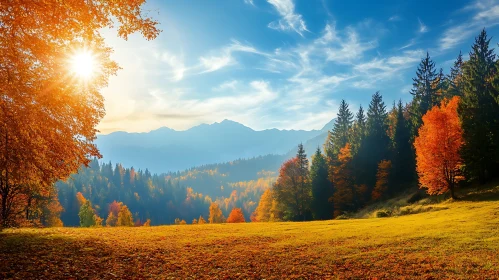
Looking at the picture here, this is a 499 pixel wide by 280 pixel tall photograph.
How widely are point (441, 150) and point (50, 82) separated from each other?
43286mm

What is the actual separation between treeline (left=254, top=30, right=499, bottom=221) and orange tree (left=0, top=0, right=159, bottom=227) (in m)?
40.7

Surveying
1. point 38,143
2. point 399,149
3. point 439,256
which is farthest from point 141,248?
point 399,149

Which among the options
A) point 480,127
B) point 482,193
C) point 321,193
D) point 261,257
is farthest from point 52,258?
point 321,193

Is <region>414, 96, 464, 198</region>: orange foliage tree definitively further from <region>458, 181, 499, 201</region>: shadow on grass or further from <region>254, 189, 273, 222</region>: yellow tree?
<region>254, 189, 273, 222</region>: yellow tree

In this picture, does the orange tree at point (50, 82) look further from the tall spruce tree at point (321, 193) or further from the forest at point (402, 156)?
the tall spruce tree at point (321, 193)

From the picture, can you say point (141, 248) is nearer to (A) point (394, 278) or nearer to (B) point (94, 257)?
(B) point (94, 257)

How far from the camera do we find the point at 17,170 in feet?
45.5

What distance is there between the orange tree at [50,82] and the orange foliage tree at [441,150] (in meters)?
40.4

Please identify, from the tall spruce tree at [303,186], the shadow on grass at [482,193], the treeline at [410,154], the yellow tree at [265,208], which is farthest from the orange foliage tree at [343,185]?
the shadow on grass at [482,193]

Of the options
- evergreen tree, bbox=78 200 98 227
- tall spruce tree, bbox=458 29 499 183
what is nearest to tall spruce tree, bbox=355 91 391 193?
tall spruce tree, bbox=458 29 499 183

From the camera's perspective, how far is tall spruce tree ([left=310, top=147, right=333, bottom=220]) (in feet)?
217

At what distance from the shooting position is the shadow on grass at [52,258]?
10.4 metres

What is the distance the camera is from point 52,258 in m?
12.1

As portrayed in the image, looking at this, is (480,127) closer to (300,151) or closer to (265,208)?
(300,151)
